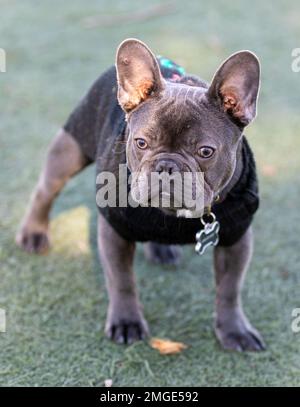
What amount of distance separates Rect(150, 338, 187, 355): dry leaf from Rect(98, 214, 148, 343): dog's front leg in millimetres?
70

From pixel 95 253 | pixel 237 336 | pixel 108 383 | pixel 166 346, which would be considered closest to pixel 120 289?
pixel 166 346

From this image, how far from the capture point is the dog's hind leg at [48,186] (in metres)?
3.87

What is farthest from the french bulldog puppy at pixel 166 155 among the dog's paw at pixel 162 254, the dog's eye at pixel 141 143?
the dog's paw at pixel 162 254

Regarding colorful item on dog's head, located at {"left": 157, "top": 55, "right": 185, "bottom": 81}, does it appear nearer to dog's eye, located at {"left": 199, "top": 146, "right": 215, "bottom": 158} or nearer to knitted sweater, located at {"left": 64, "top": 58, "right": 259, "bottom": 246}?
knitted sweater, located at {"left": 64, "top": 58, "right": 259, "bottom": 246}

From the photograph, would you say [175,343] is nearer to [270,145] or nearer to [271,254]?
[271,254]

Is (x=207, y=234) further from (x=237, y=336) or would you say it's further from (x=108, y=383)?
(x=108, y=383)

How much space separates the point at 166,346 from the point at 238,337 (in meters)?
0.36

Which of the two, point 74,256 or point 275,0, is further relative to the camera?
point 275,0

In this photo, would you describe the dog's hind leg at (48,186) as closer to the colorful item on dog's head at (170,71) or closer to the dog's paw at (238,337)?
the colorful item on dog's head at (170,71)

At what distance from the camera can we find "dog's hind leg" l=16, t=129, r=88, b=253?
3869 mm

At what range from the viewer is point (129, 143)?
117 inches

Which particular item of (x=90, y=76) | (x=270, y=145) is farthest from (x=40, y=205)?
(x=90, y=76)

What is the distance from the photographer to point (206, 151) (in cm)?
284
